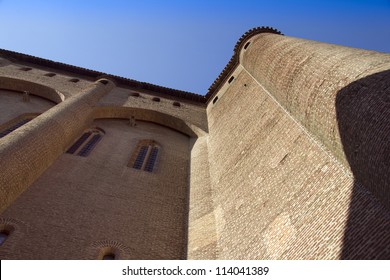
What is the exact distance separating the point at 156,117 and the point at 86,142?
384 centimetres

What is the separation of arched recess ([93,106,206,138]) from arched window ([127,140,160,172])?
2012mm

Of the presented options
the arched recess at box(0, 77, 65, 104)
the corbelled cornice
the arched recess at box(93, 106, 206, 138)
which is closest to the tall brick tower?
the arched recess at box(93, 106, 206, 138)

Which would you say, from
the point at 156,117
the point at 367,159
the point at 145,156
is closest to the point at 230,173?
the point at 145,156

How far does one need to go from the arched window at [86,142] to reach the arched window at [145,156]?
1313mm

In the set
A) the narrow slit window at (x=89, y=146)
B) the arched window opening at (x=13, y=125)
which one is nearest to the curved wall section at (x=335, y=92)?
the narrow slit window at (x=89, y=146)

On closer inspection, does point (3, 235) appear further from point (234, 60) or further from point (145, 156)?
point (234, 60)

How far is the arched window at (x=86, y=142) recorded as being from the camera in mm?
9914

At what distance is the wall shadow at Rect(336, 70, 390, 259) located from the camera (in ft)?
13.3

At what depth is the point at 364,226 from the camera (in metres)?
4.25

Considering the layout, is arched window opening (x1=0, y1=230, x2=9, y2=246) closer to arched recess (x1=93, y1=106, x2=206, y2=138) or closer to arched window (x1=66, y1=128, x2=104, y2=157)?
arched window (x1=66, y1=128, x2=104, y2=157)

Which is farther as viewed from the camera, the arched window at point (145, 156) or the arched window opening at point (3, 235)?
the arched window at point (145, 156)

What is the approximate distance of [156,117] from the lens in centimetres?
1385

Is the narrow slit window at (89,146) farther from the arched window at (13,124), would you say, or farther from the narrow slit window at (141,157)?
the arched window at (13,124)
